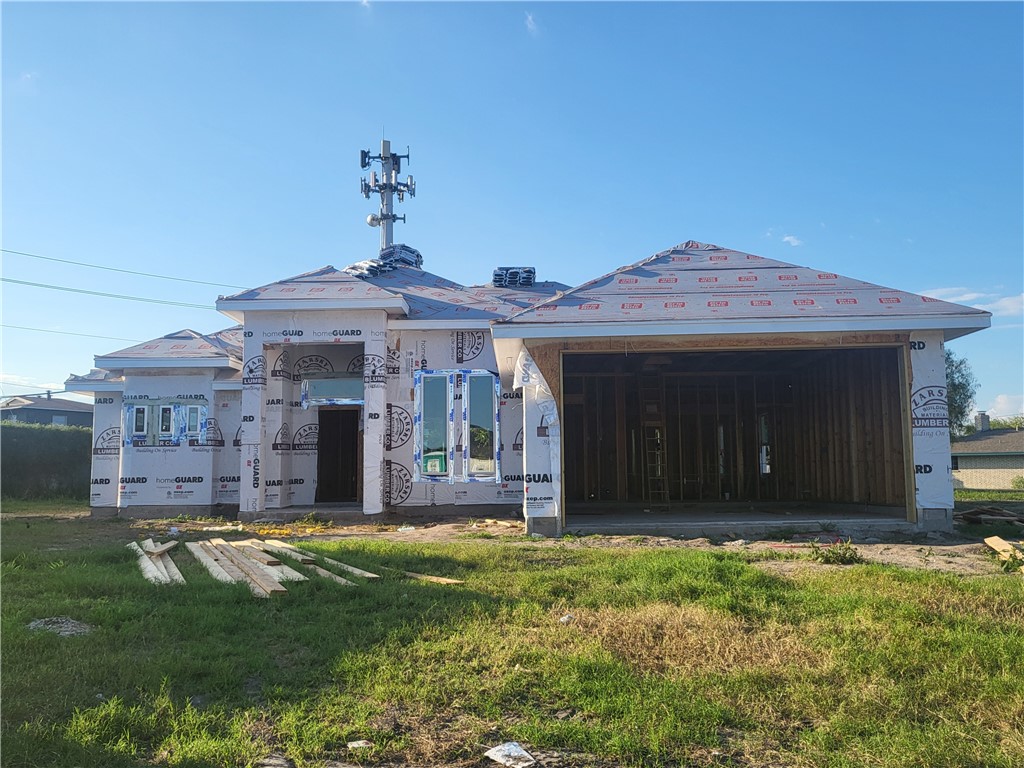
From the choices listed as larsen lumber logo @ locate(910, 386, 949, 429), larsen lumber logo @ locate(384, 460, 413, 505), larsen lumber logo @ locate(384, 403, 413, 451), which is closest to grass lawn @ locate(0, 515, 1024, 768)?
larsen lumber logo @ locate(910, 386, 949, 429)

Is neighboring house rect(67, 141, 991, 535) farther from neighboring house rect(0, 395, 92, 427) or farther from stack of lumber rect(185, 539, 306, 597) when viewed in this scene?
neighboring house rect(0, 395, 92, 427)

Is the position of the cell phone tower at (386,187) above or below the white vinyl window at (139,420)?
above

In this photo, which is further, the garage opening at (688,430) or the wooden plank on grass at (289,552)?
the garage opening at (688,430)

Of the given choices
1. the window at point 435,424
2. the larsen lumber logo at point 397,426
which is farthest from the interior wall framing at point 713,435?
the larsen lumber logo at point 397,426

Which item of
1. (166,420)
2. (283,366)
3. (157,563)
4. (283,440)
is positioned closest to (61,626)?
(157,563)

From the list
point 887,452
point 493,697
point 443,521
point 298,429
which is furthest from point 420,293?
point 493,697

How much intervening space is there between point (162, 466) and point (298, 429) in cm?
→ 371

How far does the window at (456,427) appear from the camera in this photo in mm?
15734

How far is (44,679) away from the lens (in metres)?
4.16

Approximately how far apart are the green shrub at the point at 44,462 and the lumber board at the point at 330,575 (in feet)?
70.9

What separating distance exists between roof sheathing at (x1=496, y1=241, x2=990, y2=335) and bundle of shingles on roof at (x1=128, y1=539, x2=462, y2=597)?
501cm

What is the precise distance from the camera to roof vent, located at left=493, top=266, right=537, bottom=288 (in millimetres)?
19453

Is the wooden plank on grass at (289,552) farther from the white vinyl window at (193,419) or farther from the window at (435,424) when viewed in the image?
the white vinyl window at (193,419)

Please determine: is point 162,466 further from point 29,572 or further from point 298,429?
point 29,572
